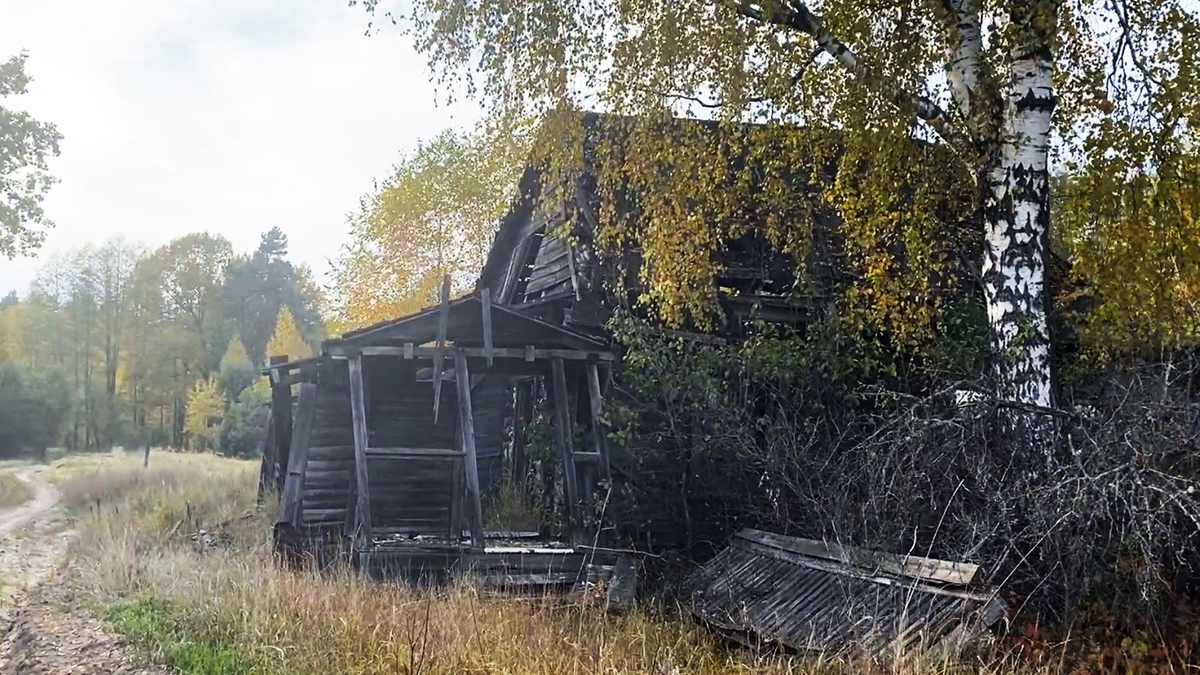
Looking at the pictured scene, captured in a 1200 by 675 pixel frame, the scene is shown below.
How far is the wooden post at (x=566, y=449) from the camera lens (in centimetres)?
1027

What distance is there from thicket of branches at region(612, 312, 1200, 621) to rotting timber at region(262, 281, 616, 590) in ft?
2.60

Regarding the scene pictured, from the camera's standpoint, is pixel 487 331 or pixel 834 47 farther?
pixel 487 331

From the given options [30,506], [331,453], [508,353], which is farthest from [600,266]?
[30,506]

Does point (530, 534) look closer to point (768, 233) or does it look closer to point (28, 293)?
point (768, 233)

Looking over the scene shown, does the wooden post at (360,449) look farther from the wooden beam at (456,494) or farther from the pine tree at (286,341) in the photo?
the pine tree at (286,341)

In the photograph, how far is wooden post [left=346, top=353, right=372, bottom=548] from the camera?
9.73 m

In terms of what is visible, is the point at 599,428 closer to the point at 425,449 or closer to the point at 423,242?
the point at 425,449

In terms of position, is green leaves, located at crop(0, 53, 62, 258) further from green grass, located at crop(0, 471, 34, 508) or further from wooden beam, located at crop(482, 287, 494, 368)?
wooden beam, located at crop(482, 287, 494, 368)

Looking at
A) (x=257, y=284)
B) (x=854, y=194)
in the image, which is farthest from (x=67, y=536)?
(x=257, y=284)

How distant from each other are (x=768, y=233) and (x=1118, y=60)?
339 cm

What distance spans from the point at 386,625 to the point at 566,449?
13.9ft

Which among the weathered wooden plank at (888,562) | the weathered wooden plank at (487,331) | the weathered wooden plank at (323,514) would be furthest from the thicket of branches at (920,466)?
the weathered wooden plank at (323,514)

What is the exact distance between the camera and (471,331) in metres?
10.7

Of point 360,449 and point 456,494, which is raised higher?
point 360,449
